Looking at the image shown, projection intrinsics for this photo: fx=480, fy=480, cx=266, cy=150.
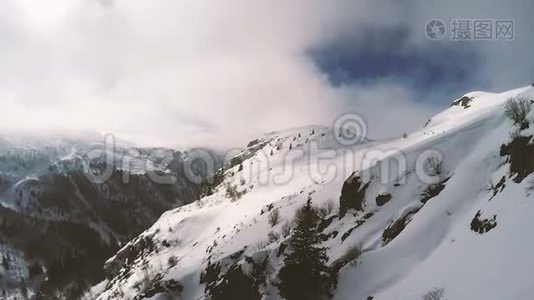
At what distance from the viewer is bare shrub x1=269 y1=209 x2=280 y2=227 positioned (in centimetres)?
8269

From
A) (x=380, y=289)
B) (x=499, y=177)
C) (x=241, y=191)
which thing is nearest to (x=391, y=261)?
(x=380, y=289)

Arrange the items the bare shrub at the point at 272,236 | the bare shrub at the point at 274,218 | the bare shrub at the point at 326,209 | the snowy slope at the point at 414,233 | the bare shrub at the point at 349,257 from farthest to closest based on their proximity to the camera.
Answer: the bare shrub at the point at 274,218, the bare shrub at the point at 272,236, the bare shrub at the point at 326,209, the bare shrub at the point at 349,257, the snowy slope at the point at 414,233

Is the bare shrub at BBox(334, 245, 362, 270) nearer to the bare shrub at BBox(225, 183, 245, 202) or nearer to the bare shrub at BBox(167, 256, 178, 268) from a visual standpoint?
the bare shrub at BBox(167, 256, 178, 268)

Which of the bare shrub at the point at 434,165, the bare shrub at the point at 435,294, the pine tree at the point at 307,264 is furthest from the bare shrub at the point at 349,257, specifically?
the bare shrub at the point at 435,294

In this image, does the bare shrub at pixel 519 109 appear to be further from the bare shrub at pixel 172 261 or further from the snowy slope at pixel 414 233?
the bare shrub at pixel 172 261

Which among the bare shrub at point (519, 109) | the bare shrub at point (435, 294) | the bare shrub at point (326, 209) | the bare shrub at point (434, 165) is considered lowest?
the bare shrub at point (326, 209)

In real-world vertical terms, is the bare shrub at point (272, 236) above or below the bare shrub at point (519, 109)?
below

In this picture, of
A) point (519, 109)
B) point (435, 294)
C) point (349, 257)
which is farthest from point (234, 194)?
point (435, 294)

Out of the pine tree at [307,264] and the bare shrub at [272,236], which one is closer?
the pine tree at [307,264]

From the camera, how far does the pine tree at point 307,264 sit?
158 ft

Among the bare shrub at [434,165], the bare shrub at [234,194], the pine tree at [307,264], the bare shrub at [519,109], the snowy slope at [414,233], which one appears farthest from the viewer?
the bare shrub at [234,194]

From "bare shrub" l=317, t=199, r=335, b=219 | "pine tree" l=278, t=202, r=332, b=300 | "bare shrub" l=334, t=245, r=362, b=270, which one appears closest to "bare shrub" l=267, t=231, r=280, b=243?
"bare shrub" l=317, t=199, r=335, b=219

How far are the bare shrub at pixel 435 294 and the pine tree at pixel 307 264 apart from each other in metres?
17.0

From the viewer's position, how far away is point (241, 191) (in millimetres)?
150000
